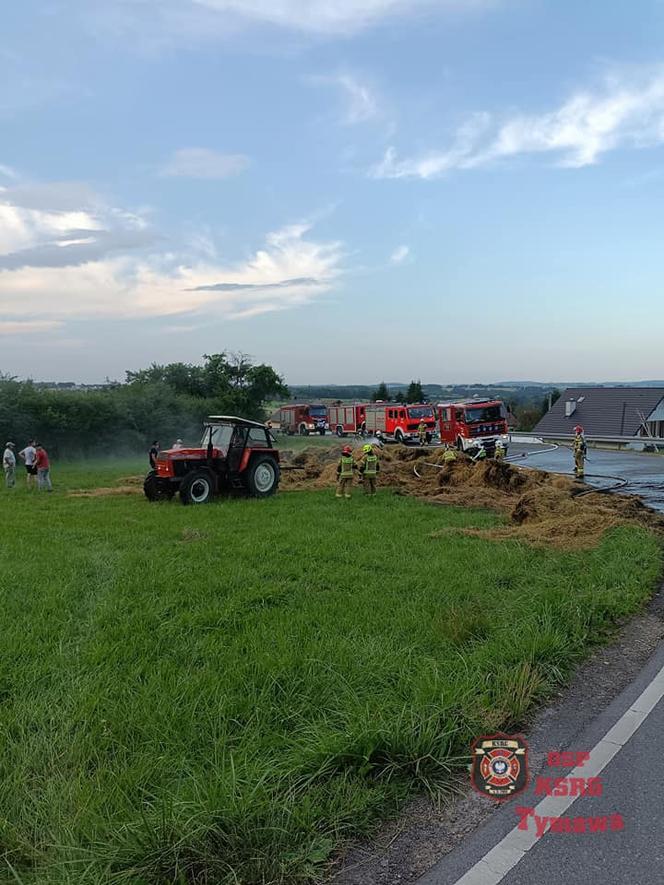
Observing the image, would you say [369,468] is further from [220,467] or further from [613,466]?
[613,466]

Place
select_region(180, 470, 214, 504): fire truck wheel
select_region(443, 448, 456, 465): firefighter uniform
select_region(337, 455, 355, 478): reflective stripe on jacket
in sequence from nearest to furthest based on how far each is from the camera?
select_region(180, 470, 214, 504): fire truck wheel, select_region(337, 455, 355, 478): reflective stripe on jacket, select_region(443, 448, 456, 465): firefighter uniform

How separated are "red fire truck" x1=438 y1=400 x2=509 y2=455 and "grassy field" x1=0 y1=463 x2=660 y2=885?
20.4m

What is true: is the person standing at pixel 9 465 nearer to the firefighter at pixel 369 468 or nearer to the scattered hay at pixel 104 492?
the scattered hay at pixel 104 492

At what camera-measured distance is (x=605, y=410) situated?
53125 mm

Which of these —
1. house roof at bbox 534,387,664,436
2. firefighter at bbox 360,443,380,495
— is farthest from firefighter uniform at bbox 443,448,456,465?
house roof at bbox 534,387,664,436

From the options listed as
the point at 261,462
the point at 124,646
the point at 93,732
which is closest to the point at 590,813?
the point at 93,732

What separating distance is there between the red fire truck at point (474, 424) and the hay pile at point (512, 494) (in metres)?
6.10

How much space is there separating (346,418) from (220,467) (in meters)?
29.9

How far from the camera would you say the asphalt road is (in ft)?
10.1

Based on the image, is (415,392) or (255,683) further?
(415,392)

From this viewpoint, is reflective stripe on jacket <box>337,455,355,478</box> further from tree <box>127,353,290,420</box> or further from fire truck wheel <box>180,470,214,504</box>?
tree <box>127,353,290,420</box>

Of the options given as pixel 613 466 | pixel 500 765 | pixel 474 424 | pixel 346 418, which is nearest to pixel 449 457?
pixel 613 466

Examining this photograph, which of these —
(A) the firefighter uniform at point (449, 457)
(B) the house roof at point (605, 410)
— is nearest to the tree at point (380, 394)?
(B) the house roof at point (605, 410)

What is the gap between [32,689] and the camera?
4910 millimetres
